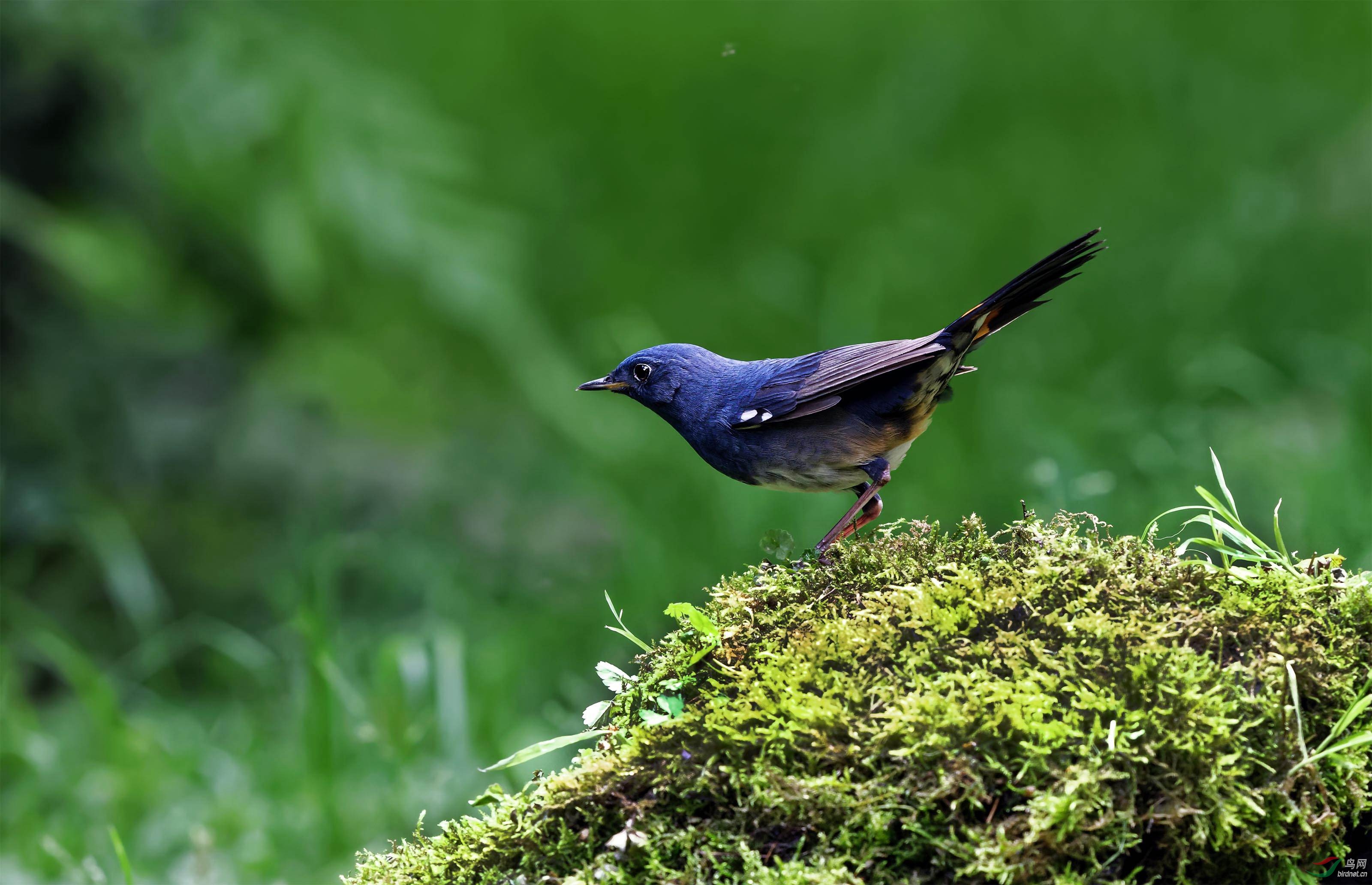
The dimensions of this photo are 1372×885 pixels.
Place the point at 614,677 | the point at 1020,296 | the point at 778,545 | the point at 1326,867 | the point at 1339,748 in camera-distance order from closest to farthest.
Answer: the point at 1339,748 < the point at 1326,867 < the point at 614,677 < the point at 778,545 < the point at 1020,296

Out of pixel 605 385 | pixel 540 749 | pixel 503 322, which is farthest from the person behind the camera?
pixel 503 322

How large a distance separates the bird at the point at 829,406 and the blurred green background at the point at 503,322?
183 centimetres

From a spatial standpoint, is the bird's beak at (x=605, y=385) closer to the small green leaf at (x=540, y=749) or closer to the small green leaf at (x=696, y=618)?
the small green leaf at (x=696, y=618)

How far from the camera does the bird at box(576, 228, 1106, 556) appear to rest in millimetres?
3189

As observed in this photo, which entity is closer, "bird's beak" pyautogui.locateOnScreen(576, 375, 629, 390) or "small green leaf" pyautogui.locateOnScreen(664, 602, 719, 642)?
"small green leaf" pyautogui.locateOnScreen(664, 602, 719, 642)

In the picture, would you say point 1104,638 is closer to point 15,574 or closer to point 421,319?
point 421,319

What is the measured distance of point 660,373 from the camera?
11.7ft

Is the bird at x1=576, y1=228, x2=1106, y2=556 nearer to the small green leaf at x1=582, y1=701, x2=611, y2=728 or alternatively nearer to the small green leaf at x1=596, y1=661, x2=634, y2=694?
the small green leaf at x1=596, y1=661, x2=634, y2=694

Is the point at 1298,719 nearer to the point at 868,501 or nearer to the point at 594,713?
the point at 594,713

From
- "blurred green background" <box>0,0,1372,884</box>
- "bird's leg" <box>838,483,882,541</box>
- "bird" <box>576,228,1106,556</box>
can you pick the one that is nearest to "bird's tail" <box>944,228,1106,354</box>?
"bird" <box>576,228,1106,556</box>

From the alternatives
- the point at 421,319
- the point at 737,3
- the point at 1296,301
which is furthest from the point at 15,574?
the point at 1296,301

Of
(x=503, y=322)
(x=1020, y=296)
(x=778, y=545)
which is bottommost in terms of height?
(x=778, y=545)

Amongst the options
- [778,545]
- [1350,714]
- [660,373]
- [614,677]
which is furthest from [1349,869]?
[660,373]

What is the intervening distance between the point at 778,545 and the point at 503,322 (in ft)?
15.2
